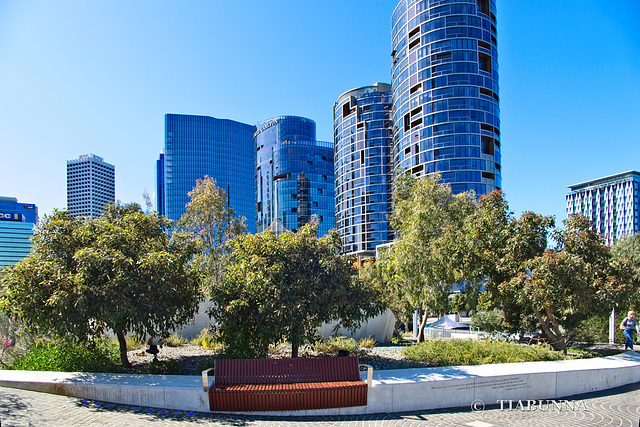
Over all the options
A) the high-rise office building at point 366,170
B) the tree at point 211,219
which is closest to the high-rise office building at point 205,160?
the high-rise office building at point 366,170

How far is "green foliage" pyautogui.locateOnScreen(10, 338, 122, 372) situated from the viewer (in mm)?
10195

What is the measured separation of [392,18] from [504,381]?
85.8 meters

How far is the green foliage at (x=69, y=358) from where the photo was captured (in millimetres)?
10195

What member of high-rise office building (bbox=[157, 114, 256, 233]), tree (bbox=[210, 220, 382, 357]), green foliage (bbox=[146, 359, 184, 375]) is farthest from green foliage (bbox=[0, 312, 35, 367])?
high-rise office building (bbox=[157, 114, 256, 233])

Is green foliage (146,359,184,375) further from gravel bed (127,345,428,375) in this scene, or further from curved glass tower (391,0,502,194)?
curved glass tower (391,0,502,194)

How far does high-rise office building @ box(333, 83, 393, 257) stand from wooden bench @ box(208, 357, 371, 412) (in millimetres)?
87264

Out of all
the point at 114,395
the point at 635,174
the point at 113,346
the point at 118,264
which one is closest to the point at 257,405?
the point at 114,395

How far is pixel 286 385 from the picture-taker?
858 centimetres

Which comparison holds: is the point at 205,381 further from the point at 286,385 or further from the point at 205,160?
the point at 205,160

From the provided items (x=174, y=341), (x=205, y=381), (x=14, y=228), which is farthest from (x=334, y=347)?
(x=14, y=228)

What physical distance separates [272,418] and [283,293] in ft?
8.93

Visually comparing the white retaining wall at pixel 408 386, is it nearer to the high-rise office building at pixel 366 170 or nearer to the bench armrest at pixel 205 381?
the bench armrest at pixel 205 381

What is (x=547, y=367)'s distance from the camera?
10500 millimetres

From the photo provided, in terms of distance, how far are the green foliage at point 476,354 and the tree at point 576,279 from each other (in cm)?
135
